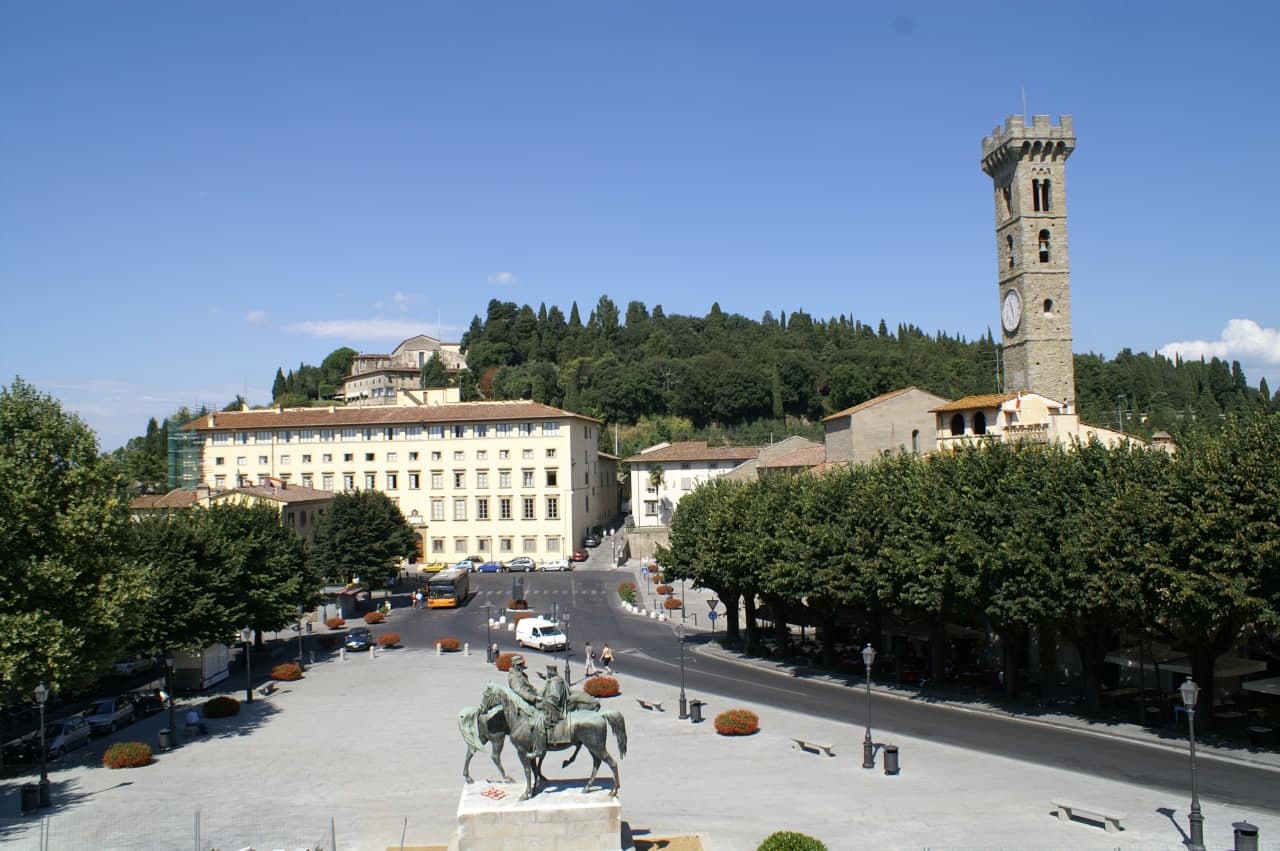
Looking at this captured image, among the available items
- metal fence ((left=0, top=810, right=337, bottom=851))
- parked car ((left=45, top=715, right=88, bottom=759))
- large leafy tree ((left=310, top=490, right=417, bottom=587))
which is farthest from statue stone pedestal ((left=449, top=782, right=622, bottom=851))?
large leafy tree ((left=310, top=490, right=417, bottom=587))

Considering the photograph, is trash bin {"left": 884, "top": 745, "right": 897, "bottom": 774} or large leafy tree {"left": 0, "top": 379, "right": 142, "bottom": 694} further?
large leafy tree {"left": 0, "top": 379, "right": 142, "bottom": 694}

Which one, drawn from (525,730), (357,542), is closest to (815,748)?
(525,730)

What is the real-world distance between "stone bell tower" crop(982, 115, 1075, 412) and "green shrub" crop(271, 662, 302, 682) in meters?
51.1

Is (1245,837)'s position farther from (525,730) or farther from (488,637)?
(488,637)

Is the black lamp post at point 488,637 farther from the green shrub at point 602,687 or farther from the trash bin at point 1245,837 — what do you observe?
the trash bin at point 1245,837

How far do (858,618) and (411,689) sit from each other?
21505 mm

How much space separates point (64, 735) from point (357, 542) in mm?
35892

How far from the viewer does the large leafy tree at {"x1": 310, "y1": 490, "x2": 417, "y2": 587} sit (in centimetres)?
6831

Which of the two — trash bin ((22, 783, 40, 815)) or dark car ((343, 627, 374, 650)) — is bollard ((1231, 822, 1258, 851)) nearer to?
trash bin ((22, 783, 40, 815))

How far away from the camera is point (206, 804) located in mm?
25469

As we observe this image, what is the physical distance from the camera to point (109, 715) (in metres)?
36.8

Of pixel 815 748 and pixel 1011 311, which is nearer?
pixel 815 748

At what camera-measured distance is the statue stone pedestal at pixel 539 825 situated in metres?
19.0

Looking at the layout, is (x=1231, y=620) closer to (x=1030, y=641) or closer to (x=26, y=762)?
(x=1030, y=641)
